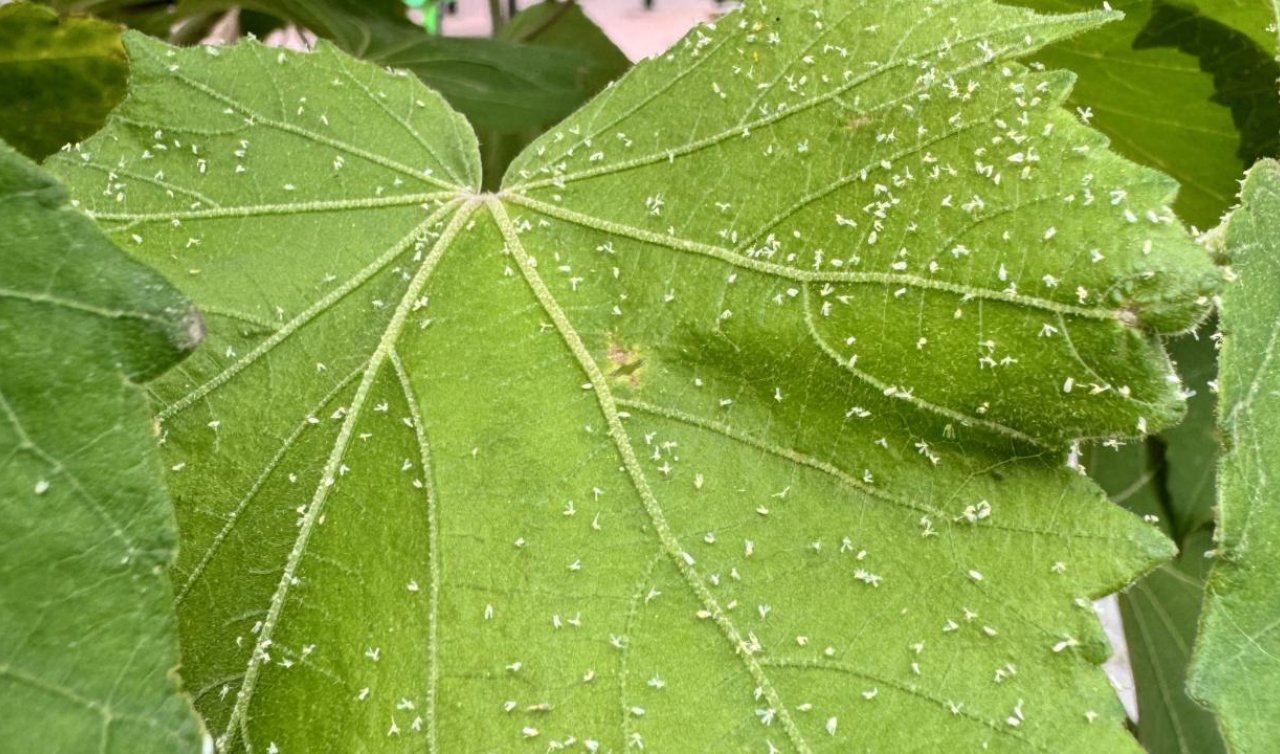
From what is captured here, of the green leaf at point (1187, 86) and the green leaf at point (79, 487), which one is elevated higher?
the green leaf at point (79, 487)

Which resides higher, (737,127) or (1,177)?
(1,177)

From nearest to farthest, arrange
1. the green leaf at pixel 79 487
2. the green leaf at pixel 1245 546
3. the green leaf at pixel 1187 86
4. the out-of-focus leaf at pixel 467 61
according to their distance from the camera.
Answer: the green leaf at pixel 79 487
the green leaf at pixel 1245 546
the green leaf at pixel 1187 86
the out-of-focus leaf at pixel 467 61

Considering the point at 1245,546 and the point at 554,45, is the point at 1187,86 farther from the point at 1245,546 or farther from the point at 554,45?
the point at 554,45

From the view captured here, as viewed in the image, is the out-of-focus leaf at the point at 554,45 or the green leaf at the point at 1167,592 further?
the out-of-focus leaf at the point at 554,45

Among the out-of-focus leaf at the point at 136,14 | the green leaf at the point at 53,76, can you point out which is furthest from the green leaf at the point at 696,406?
the out-of-focus leaf at the point at 136,14

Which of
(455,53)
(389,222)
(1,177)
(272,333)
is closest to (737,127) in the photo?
(389,222)

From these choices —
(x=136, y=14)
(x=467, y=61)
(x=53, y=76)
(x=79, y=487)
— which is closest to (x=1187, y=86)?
(x=467, y=61)

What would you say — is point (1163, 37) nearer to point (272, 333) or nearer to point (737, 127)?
point (737, 127)

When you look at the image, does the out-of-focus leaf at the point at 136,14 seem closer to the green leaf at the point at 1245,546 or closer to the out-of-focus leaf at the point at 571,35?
the out-of-focus leaf at the point at 571,35
